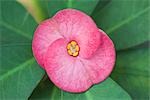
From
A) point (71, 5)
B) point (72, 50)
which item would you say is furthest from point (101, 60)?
point (71, 5)

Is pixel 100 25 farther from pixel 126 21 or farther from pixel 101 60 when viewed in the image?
pixel 101 60

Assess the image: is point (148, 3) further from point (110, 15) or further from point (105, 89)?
point (105, 89)

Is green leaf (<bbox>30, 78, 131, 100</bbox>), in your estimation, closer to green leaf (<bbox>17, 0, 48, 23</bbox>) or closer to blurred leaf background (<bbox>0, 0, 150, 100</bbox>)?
blurred leaf background (<bbox>0, 0, 150, 100</bbox>)

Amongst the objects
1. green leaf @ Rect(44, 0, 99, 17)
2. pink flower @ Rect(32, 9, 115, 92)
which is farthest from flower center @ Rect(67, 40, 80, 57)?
green leaf @ Rect(44, 0, 99, 17)

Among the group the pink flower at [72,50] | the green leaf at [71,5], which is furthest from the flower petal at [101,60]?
the green leaf at [71,5]

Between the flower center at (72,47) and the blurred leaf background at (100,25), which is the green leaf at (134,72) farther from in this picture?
the flower center at (72,47)
